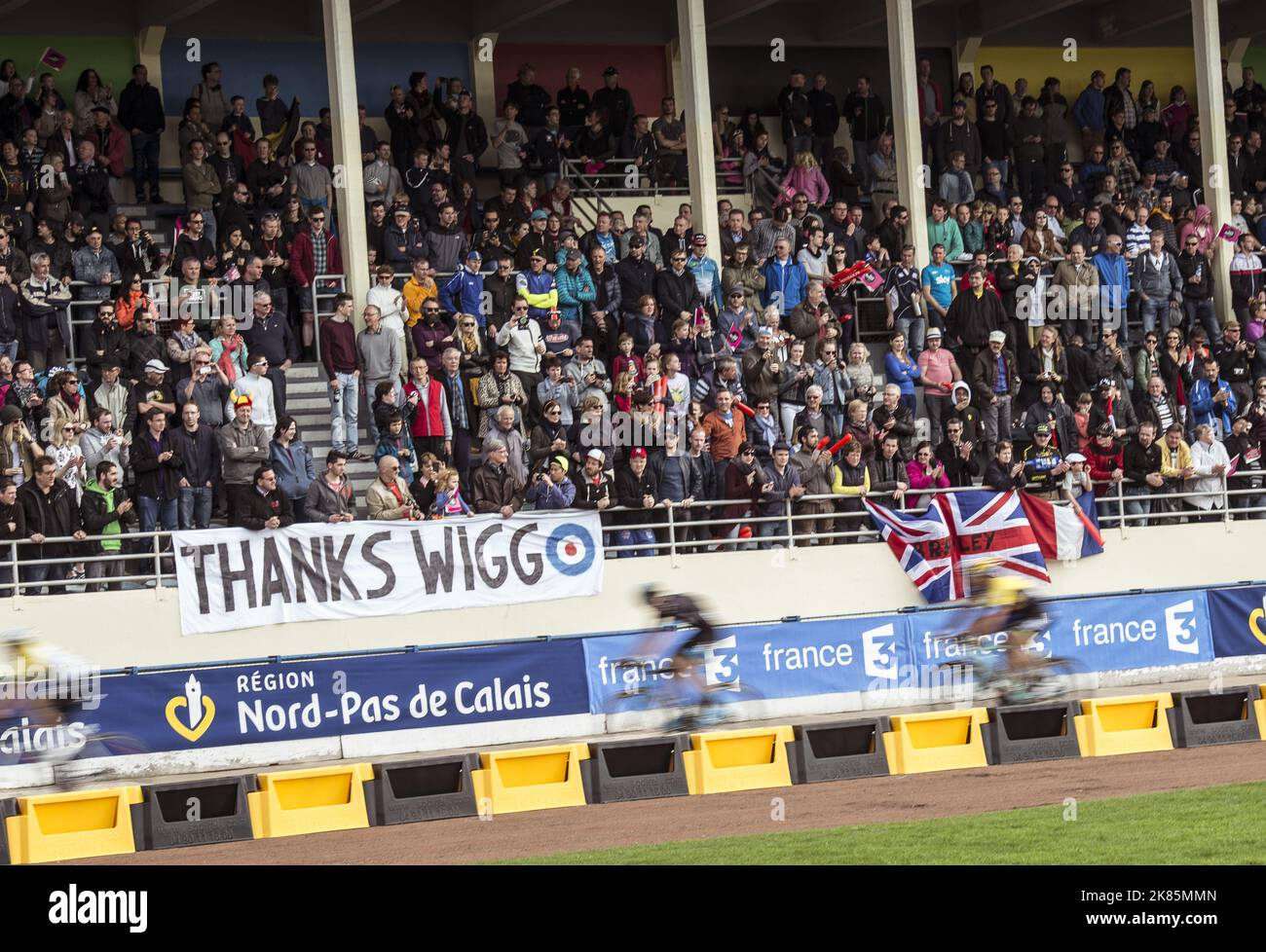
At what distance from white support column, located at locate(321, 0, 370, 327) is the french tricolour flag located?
960 centimetres

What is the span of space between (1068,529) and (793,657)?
555 cm

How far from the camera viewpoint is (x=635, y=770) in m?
17.3

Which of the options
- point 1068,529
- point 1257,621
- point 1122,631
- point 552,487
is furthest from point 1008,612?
point 1068,529

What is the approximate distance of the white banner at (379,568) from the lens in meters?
21.5

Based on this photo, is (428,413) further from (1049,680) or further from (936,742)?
(1049,680)

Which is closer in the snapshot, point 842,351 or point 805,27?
point 842,351

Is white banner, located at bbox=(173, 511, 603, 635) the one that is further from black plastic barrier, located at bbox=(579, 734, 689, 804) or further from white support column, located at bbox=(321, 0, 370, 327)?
black plastic barrier, located at bbox=(579, 734, 689, 804)

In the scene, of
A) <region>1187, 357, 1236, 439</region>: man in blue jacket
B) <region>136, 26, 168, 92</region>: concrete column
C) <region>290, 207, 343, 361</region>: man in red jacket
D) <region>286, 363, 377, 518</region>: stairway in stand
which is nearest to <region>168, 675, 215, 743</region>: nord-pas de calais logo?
<region>286, 363, 377, 518</region>: stairway in stand

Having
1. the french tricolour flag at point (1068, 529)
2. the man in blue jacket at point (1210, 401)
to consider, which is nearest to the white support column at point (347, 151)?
the french tricolour flag at point (1068, 529)

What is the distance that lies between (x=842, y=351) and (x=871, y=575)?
13.5 feet

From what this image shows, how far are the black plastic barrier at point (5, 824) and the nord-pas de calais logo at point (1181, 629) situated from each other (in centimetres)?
1430
